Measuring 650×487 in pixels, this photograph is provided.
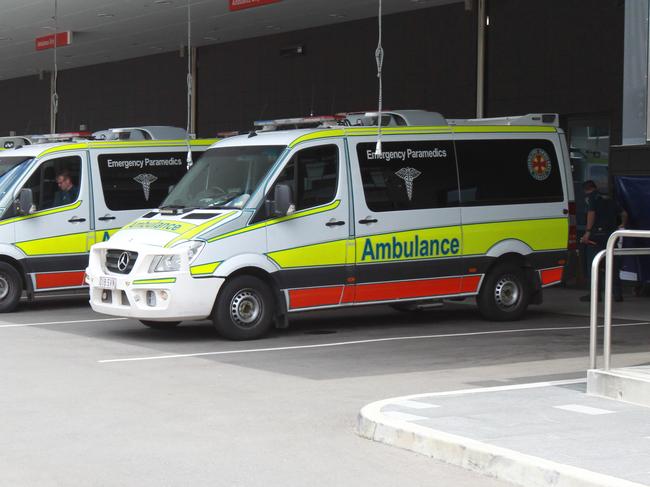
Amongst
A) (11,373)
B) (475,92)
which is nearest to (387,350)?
(11,373)

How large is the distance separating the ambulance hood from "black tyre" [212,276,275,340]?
671mm

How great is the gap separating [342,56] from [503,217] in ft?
40.2

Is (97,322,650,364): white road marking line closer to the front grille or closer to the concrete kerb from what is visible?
the front grille

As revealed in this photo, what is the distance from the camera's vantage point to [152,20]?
89.1 ft

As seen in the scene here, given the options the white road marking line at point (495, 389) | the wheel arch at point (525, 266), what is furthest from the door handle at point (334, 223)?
the white road marking line at point (495, 389)

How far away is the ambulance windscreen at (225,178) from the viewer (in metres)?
13.6

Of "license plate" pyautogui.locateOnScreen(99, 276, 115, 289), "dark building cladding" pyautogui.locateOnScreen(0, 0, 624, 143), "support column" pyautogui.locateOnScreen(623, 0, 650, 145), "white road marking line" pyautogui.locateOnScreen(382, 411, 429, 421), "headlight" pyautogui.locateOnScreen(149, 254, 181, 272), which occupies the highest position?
"dark building cladding" pyautogui.locateOnScreen(0, 0, 624, 143)

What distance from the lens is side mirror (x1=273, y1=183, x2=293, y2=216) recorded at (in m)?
13.3

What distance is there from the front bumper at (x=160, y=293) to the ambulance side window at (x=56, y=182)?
3.71 m

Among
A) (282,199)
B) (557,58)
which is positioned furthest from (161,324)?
(557,58)

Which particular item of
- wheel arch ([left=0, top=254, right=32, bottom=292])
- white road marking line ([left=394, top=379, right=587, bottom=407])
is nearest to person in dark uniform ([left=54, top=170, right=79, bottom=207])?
wheel arch ([left=0, top=254, right=32, bottom=292])

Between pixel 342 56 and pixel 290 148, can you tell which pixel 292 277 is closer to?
pixel 290 148

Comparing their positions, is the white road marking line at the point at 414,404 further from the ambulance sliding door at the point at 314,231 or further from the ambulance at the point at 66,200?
the ambulance at the point at 66,200

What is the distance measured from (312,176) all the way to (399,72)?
11648 millimetres
